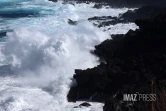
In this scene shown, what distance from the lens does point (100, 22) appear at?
26.4 m

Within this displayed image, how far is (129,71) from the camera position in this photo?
44.3 feet

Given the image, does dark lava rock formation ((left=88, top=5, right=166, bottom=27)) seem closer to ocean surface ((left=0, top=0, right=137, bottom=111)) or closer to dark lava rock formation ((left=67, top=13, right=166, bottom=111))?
ocean surface ((left=0, top=0, right=137, bottom=111))

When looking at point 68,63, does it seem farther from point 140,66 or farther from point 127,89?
point 127,89

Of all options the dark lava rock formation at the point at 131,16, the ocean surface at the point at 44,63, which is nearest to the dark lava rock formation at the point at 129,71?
the ocean surface at the point at 44,63

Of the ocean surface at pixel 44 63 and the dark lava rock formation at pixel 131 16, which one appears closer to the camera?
the ocean surface at pixel 44 63

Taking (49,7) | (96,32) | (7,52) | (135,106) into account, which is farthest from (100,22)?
(135,106)

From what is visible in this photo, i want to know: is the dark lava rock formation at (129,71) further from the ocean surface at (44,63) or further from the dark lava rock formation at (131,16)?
the dark lava rock formation at (131,16)

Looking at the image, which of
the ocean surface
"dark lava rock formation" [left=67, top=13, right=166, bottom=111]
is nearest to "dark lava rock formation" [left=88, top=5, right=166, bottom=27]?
the ocean surface

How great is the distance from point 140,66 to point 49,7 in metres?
23.2

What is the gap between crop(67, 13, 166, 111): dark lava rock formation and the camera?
40.5 ft

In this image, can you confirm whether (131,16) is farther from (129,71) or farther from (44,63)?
(129,71)

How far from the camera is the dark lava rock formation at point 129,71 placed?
12359 mm

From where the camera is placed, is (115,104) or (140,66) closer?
(115,104)

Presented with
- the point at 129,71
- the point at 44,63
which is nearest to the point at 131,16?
the point at 44,63
